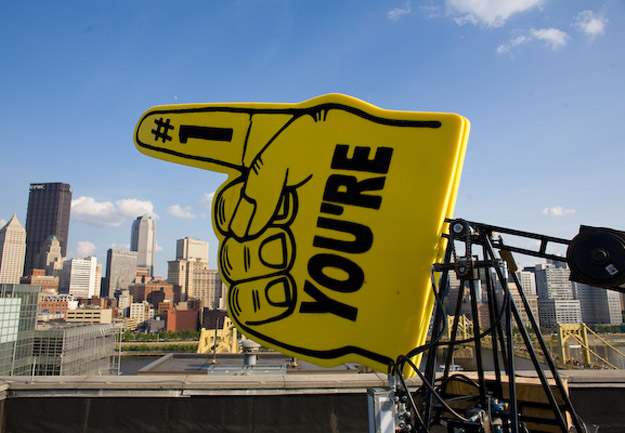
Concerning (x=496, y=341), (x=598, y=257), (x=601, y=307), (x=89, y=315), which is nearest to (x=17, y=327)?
(x=496, y=341)

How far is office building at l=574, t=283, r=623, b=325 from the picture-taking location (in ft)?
411

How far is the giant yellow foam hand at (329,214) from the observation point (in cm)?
439

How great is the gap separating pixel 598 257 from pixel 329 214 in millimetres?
2565

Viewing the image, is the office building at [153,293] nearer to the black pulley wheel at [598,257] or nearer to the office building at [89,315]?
the office building at [89,315]

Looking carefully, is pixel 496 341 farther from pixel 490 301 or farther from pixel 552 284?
pixel 552 284

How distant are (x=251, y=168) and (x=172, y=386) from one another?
289 centimetres

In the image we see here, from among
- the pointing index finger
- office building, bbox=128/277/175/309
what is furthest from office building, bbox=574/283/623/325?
the pointing index finger

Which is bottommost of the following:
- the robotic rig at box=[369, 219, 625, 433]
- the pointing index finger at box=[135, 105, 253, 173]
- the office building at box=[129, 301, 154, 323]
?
the office building at box=[129, 301, 154, 323]

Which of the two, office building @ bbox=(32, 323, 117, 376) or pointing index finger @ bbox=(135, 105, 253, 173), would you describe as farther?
office building @ bbox=(32, 323, 117, 376)

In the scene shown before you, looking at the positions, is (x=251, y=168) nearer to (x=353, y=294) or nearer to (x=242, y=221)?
(x=242, y=221)

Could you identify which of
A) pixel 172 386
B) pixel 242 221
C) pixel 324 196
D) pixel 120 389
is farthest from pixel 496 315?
pixel 120 389

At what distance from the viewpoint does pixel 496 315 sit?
167 inches

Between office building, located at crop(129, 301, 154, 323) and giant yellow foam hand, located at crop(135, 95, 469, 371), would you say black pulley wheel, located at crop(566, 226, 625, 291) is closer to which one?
giant yellow foam hand, located at crop(135, 95, 469, 371)

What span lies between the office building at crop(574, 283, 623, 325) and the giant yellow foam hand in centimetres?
14403
